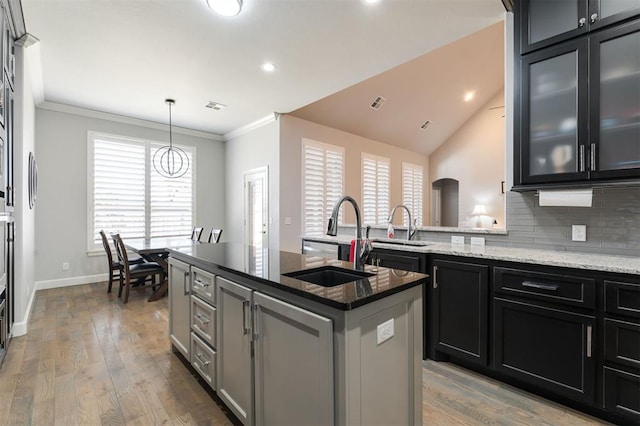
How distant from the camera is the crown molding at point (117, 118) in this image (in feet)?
16.0

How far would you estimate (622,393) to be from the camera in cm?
169

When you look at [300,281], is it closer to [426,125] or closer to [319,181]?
[319,181]

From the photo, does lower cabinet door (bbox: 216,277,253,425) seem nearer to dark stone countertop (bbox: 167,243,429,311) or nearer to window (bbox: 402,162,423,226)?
dark stone countertop (bbox: 167,243,429,311)

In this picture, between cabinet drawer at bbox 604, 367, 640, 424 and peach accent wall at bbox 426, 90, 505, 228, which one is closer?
cabinet drawer at bbox 604, 367, 640, 424

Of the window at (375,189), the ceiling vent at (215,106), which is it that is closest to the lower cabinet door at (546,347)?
the window at (375,189)

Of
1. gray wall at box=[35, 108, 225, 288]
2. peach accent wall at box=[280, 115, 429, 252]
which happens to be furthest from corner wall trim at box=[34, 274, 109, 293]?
peach accent wall at box=[280, 115, 429, 252]

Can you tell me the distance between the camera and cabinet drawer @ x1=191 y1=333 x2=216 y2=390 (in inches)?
77.4

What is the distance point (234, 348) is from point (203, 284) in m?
0.56

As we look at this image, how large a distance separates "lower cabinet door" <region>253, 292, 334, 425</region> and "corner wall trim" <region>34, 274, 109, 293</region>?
5.16 meters

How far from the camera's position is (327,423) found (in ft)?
3.85

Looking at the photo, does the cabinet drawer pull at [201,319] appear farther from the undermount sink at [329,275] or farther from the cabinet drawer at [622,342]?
the cabinet drawer at [622,342]

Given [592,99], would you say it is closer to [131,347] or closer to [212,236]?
[131,347]

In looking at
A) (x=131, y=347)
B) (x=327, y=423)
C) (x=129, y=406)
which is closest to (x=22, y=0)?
(x=131, y=347)

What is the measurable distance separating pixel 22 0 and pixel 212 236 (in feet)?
11.7
